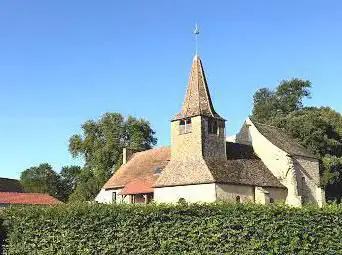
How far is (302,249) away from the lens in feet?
72.2

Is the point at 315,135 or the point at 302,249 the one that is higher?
the point at 315,135

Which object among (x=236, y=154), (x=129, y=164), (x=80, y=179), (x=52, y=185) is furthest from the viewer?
(x=52, y=185)

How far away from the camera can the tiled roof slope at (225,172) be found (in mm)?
42250

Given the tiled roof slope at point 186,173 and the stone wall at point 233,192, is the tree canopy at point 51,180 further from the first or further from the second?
the stone wall at point 233,192

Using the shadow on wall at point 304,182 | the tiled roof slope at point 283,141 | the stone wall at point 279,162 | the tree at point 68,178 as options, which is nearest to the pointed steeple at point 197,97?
the stone wall at point 279,162

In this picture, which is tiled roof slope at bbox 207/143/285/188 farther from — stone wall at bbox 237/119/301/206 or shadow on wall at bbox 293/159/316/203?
shadow on wall at bbox 293/159/316/203

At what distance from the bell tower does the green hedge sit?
69.7 feet

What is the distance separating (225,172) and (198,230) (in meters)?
21.4

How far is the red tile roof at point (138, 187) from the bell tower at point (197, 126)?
4.47 m

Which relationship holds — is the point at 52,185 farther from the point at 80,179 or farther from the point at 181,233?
the point at 181,233

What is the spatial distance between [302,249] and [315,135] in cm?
3299

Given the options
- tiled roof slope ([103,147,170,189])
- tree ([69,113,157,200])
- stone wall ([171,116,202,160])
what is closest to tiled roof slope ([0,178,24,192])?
tree ([69,113,157,200])

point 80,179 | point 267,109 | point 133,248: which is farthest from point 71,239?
point 267,109

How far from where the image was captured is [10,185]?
86.8m
